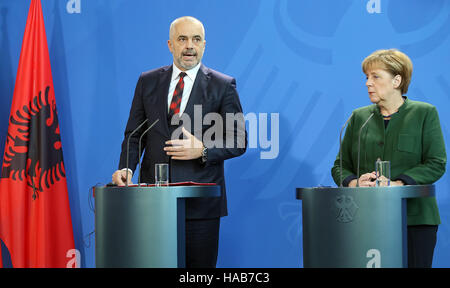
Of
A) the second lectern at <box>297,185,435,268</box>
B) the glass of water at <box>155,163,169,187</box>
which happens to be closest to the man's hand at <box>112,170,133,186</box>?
the glass of water at <box>155,163,169,187</box>

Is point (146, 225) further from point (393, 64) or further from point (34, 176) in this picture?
point (34, 176)

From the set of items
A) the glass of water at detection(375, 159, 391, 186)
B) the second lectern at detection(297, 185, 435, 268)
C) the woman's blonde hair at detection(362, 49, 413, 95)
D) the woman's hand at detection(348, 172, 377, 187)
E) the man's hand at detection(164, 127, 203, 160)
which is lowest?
the second lectern at detection(297, 185, 435, 268)

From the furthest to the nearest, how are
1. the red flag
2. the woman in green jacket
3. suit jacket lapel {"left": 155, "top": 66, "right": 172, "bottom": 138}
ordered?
the red flag < suit jacket lapel {"left": 155, "top": 66, "right": 172, "bottom": 138} < the woman in green jacket

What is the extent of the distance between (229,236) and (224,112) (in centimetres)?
146

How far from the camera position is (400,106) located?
3184 mm

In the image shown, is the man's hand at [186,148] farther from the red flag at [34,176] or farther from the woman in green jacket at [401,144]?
the red flag at [34,176]

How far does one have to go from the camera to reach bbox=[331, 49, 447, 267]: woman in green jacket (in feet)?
9.63

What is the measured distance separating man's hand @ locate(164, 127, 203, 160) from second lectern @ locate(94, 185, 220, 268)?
1.43ft

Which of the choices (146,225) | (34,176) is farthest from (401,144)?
(34,176)

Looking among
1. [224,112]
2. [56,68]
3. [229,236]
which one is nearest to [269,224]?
[229,236]

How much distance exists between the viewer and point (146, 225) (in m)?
2.63

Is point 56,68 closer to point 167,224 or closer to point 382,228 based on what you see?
point 167,224

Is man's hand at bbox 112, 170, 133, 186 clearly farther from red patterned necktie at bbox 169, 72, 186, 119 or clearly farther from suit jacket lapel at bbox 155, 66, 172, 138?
red patterned necktie at bbox 169, 72, 186, 119

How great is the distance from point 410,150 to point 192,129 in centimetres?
120
